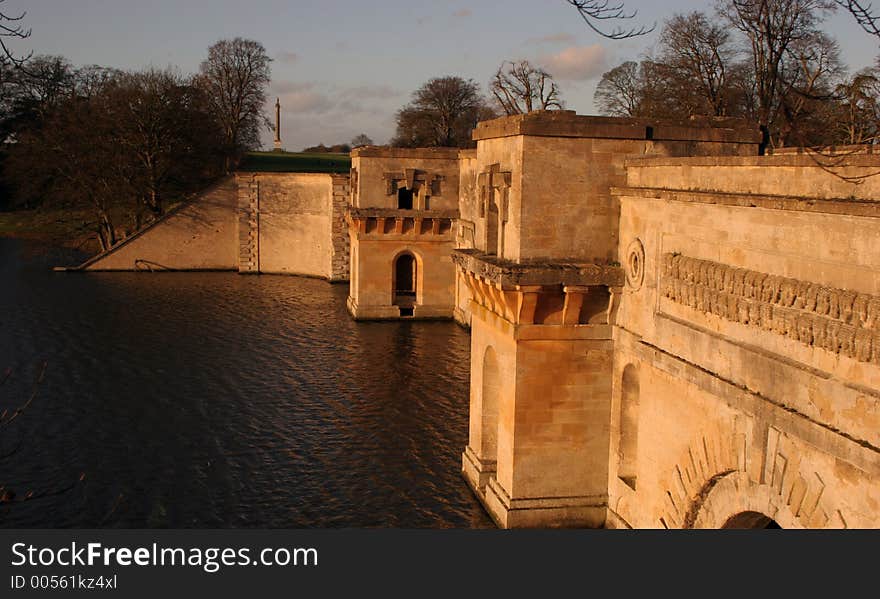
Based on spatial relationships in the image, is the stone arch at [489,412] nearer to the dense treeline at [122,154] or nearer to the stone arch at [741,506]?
the stone arch at [741,506]

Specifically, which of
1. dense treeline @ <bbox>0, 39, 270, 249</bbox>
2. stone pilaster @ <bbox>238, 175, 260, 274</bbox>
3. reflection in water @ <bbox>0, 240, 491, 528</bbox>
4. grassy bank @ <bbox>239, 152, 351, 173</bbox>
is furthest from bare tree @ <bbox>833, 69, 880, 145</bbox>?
grassy bank @ <bbox>239, 152, 351, 173</bbox>

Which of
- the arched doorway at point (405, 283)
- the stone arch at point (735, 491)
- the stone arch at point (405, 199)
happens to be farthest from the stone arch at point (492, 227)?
the stone arch at point (405, 199)

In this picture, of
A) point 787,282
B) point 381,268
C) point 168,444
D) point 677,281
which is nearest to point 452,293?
point 381,268

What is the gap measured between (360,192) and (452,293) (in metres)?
4.60

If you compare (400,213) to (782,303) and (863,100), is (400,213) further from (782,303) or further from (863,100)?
(782,303)

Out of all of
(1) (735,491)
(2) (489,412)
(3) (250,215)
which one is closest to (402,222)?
(3) (250,215)

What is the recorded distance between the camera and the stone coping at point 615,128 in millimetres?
12594

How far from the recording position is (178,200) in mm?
47125

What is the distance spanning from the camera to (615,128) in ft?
41.9

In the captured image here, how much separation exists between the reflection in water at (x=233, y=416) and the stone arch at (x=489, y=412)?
81cm

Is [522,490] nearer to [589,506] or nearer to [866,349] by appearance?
[589,506]

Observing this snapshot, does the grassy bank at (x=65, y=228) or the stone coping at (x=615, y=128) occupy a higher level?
the stone coping at (x=615, y=128)

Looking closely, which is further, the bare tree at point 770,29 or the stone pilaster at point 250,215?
the stone pilaster at point 250,215

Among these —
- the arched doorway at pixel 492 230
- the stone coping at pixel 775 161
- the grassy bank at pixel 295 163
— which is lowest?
the arched doorway at pixel 492 230
